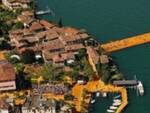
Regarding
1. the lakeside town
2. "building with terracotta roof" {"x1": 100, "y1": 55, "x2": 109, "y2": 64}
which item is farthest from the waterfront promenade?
"building with terracotta roof" {"x1": 100, "y1": 55, "x2": 109, "y2": 64}

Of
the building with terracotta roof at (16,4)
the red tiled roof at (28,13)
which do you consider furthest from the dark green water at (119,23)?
the building with terracotta roof at (16,4)

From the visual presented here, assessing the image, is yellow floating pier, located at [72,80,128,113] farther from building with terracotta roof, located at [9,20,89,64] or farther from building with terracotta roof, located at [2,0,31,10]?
building with terracotta roof, located at [2,0,31,10]

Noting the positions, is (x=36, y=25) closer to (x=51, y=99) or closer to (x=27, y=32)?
(x=27, y=32)

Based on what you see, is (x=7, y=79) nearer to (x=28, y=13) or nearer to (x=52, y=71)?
(x=52, y=71)

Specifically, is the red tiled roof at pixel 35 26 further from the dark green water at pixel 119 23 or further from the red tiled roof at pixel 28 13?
the dark green water at pixel 119 23

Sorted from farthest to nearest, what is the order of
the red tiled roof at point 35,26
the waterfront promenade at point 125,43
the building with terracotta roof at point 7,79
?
the red tiled roof at point 35,26
the waterfront promenade at point 125,43
the building with terracotta roof at point 7,79

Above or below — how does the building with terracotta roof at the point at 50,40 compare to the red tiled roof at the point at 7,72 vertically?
above

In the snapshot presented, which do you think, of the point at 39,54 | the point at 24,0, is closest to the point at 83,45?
the point at 39,54
